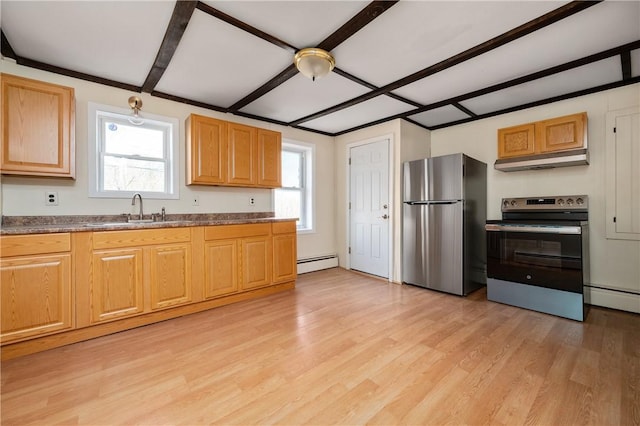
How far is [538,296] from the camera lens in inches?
109

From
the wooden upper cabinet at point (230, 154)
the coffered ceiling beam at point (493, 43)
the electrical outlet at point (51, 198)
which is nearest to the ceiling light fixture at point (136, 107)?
the wooden upper cabinet at point (230, 154)

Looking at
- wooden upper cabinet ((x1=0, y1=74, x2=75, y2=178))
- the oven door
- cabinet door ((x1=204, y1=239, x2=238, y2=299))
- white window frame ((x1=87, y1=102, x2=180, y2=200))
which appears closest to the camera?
wooden upper cabinet ((x1=0, y1=74, x2=75, y2=178))

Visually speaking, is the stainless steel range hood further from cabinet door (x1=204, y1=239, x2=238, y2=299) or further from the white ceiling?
cabinet door (x1=204, y1=239, x2=238, y2=299)

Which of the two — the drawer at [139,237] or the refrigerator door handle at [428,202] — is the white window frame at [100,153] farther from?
the refrigerator door handle at [428,202]

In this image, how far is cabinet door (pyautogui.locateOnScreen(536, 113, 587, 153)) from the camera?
9.12 feet

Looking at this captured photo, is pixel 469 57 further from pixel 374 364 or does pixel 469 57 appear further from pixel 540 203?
pixel 374 364

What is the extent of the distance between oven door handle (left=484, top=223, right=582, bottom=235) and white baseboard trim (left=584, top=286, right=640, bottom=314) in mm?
863

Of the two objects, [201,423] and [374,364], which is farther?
[374,364]

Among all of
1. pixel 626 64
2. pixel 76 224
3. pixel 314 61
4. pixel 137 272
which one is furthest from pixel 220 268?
pixel 626 64

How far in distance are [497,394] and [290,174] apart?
12.0 feet

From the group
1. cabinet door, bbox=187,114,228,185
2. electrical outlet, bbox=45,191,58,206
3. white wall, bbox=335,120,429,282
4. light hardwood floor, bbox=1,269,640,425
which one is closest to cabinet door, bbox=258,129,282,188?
cabinet door, bbox=187,114,228,185

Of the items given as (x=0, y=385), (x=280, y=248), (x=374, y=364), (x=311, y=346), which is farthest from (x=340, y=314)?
(x=0, y=385)

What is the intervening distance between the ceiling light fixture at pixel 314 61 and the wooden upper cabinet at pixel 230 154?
1.39 meters

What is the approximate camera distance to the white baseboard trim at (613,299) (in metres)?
2.70
